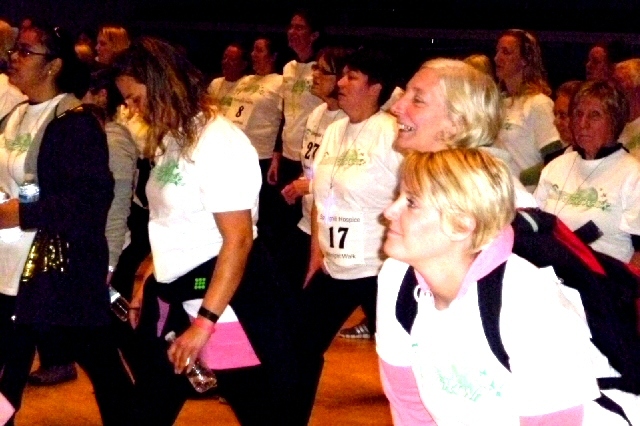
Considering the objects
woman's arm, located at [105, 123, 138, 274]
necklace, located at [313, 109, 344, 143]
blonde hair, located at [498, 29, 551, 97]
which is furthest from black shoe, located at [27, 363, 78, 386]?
blonde hair, located at [498, 29, 551, 97]

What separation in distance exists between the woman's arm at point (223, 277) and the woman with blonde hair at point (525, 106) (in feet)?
8.24

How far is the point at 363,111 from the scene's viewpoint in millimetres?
4285

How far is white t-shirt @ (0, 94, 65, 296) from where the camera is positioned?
12.1 feet

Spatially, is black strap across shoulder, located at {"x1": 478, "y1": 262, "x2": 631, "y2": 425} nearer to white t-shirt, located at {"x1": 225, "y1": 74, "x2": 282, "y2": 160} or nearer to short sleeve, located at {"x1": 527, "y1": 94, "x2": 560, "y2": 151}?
short sleeve, located at {"x1": 527, "y1": 94, "x2": 560, "y2": 151}

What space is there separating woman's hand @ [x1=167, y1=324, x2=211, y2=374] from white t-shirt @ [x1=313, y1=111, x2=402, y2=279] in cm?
117

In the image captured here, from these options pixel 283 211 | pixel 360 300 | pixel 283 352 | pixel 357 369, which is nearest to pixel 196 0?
pixel 283 211

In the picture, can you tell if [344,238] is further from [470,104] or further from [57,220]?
[470,104]

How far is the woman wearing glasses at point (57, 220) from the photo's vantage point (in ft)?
11.3

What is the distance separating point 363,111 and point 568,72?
6.37 m

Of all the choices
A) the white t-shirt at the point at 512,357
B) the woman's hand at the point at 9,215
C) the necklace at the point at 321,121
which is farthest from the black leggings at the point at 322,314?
the white t-shirt at the point at 512,357

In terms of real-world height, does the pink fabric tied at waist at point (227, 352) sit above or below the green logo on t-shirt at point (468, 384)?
below

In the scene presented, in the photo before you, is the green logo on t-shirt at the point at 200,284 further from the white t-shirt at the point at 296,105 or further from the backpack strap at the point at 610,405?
the white t-shirt at the point at 296,105

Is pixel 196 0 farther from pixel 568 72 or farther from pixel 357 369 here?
pixel 357 369

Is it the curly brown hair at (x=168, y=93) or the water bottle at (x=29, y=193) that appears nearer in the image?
the curly brown hair at (x=168, y=93)
